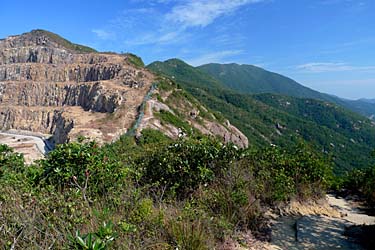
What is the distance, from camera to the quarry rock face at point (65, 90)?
38.8 metres

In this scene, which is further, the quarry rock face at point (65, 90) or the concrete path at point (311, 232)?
the quarry rock face at point (65, 90)

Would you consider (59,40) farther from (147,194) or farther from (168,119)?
(147,194)

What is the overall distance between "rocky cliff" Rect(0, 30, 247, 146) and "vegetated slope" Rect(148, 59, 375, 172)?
30.0m

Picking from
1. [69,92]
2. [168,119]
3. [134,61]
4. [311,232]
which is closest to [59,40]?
[134,61]

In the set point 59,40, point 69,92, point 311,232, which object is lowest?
point 311,232

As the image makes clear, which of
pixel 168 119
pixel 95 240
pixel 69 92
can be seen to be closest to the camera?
pixel 95 240

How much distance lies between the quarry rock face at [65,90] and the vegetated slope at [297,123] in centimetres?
3087

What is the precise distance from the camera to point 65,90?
5819 centimetres

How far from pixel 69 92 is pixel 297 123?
233 ft

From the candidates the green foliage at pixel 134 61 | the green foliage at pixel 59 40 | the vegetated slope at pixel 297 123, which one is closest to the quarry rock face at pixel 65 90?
the green foliage at pixel 134 61

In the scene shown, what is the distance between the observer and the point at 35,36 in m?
87.2

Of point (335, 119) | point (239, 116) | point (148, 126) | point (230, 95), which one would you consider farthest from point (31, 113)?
point (335, 119)

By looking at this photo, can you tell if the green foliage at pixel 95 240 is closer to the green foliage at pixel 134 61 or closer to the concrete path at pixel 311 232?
the concrete path at pixel 311 232

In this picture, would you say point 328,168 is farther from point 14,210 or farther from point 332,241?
point 14,210
